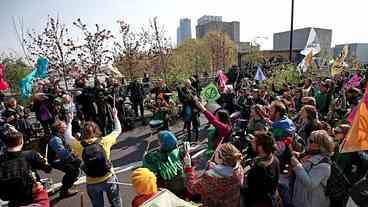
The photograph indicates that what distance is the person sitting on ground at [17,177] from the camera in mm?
3203

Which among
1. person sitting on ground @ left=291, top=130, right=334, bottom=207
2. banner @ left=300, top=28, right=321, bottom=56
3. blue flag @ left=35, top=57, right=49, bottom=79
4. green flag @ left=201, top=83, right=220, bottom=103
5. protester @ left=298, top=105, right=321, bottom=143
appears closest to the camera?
person sitting on ground @ left=291, top=130, right=334, bottom=207

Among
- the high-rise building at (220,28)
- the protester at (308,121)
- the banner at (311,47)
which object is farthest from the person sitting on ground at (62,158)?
the high-rise building at (220,28)

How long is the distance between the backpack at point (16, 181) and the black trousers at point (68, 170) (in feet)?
7.07

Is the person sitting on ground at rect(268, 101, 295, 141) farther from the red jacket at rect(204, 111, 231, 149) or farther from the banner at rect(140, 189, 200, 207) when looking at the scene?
the banner at rect(140, 189, 200, 207)

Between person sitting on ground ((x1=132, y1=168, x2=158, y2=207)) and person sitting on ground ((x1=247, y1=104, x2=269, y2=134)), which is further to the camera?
person sitting on ground ((x1=247, y1=104, x2=269, y2=134))

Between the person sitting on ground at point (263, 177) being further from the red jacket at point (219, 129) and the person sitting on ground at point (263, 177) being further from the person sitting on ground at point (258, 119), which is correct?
the person sitting on ground at point (258, 119)

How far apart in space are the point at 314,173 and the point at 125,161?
5.19m

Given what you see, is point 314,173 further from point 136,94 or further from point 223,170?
point 136,94

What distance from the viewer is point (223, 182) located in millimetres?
3150

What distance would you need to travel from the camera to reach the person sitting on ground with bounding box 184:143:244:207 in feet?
10.3

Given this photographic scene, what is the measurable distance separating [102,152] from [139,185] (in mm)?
1105

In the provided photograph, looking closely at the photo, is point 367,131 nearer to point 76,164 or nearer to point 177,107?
point 76,164

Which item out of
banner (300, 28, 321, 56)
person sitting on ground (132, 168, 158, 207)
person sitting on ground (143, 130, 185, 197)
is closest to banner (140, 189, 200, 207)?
person sitting on ground (132, 168, 158, 207)

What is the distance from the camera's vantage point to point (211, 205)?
3.21 meters
